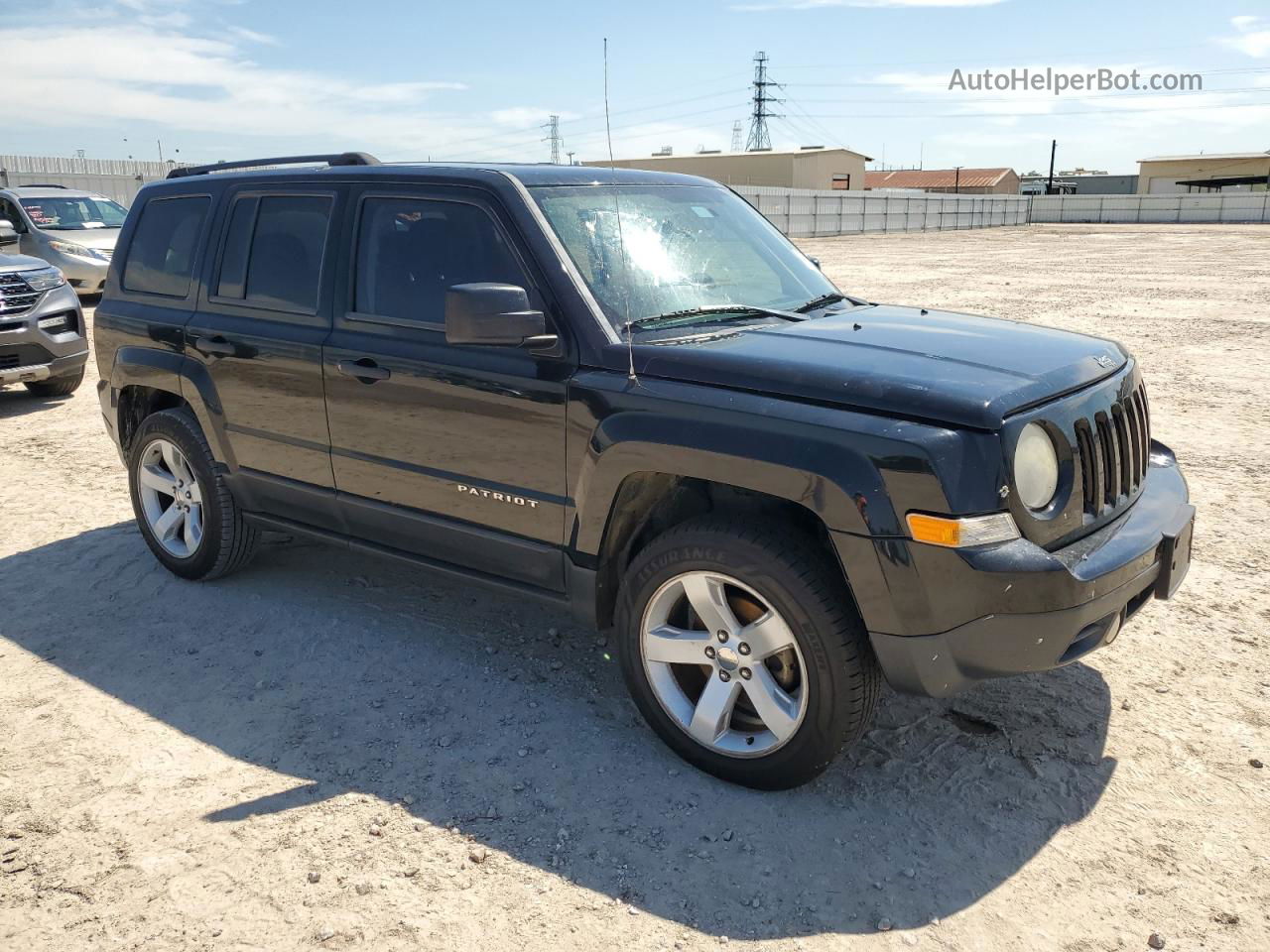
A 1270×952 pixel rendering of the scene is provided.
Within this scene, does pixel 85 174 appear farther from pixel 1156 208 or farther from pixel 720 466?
pixel 1156 208

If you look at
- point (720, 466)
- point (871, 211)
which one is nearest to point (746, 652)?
point (720, 466)

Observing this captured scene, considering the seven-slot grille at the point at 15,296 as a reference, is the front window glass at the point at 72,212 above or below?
above

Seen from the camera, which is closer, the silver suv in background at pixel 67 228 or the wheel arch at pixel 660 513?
the wheel arch at pixel 660 513

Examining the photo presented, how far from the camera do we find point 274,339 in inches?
173

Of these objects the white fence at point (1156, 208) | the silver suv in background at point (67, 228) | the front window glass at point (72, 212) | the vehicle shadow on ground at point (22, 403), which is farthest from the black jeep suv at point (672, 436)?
the white fence at point (1156, 208)

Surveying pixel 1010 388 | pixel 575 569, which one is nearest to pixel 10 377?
pixel 575 569

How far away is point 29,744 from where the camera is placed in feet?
12.1

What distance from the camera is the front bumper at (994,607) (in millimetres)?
2832

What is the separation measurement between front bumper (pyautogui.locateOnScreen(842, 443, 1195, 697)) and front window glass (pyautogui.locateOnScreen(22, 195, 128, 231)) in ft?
54.7

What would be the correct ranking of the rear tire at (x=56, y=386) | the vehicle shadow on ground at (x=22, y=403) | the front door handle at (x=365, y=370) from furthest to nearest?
1. the rear tire at (x=56, y=386)
2. the vehicle shadow on ground at (x=22, y=403)
3. the front door handle at (x=365, y=370)

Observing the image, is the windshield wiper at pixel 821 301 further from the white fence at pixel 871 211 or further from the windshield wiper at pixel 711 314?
the white fence at pixel 871 211

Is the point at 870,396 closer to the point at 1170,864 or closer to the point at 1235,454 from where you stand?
the point at 1170,864

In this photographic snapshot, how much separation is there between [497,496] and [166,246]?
2525 mm

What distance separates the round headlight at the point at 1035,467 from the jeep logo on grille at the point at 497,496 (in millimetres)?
1634
